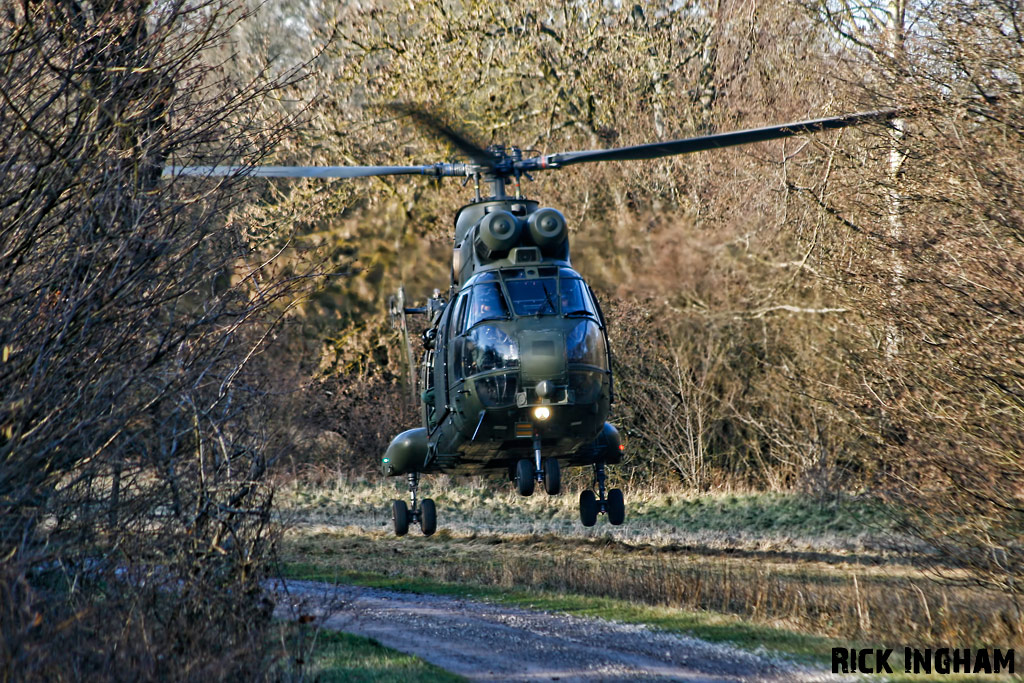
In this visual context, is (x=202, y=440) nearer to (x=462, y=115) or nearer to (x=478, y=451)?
(x=478, y=451)

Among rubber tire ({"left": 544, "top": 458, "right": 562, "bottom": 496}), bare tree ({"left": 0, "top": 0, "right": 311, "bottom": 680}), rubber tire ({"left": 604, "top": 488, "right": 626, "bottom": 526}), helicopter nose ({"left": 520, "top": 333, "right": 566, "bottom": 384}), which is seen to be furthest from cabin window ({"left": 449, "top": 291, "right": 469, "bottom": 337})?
bare tree ({"left": 0, "top": 0, "right": 311, "bottom": 680})

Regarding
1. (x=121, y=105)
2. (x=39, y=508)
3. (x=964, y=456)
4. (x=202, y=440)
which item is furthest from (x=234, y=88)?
(x=964, y=456)

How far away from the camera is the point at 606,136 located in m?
26.9

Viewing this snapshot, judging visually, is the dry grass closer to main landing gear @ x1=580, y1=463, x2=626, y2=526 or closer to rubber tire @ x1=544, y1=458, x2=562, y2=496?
main landing gear @ x1=580, y1=463, x2=626, y2=526

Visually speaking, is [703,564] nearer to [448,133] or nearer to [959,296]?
[959,296]

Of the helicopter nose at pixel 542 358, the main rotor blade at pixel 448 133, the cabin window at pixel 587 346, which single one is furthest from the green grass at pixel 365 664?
the main rotor blade at pixel 448 133

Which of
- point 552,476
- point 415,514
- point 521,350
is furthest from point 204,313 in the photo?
point 415,514

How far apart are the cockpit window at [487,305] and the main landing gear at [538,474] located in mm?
1529

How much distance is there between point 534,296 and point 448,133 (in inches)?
85.5

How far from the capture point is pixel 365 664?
919 centimetres

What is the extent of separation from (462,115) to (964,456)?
19.9 meters

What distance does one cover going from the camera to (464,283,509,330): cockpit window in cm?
1218

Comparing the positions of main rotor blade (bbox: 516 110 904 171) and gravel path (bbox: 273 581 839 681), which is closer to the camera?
gravel path (bbox: 273 581 839 681)

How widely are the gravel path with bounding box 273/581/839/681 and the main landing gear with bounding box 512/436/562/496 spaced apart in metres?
1.42
